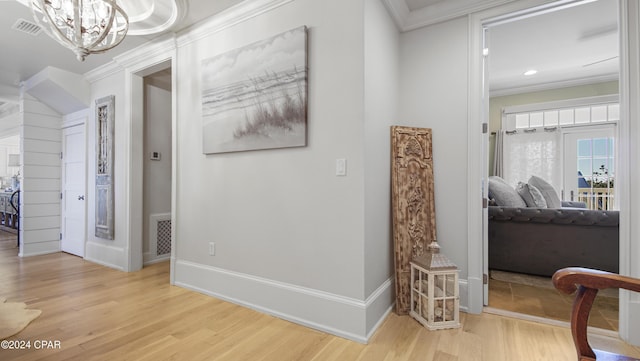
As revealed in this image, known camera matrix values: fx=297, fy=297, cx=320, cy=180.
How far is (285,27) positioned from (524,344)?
2.76m

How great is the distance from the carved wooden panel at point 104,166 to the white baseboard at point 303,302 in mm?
1816

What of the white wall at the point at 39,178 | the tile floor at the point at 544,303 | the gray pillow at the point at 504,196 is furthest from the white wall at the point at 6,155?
the tile floor at the point at 544,303

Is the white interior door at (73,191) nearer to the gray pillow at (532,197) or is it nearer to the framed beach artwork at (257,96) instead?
the framed beach artwork at (257,96)

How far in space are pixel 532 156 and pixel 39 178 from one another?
26.5ft

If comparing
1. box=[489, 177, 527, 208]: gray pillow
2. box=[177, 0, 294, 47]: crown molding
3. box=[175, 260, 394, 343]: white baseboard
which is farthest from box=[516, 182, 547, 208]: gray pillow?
box=[177, 0, 294, 47]: crown molding

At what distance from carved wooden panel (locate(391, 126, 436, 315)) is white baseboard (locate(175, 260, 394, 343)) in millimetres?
152

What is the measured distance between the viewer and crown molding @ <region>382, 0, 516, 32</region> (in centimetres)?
233

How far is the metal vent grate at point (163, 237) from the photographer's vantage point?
399cm

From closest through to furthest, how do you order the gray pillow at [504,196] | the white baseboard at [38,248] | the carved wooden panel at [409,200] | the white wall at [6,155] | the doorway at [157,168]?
the carved wooden panel at [409,200]
the gray pillow at [504,196]
the doorway at [157,168]
the white baseboard at [38,248]
the white wall at [6,155]

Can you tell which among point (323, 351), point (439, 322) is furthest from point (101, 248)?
point (439, 322)

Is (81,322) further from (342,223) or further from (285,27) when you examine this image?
(285,27)

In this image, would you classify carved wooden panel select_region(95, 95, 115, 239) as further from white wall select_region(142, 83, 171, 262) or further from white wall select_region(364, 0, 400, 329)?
white wall select_region(364, 0, 400, 329)

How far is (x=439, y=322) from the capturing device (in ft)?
6.91

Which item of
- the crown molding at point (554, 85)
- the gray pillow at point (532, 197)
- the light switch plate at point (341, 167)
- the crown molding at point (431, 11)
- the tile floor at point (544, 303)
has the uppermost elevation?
the crown molding at point (554, 85)
